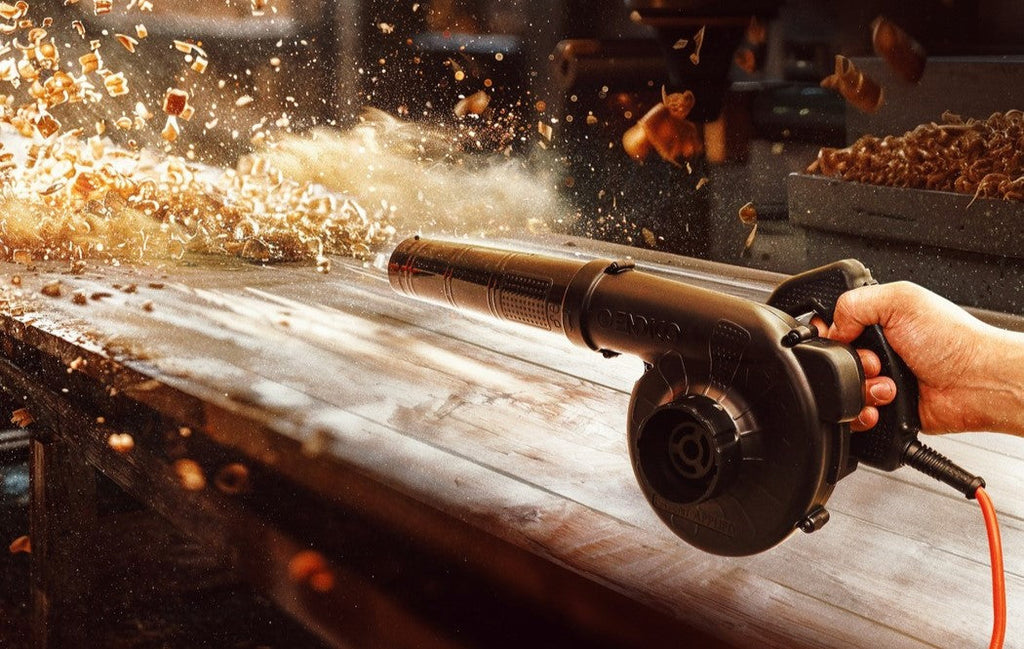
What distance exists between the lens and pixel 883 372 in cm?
82

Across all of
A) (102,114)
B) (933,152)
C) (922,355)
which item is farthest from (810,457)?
(102,114)

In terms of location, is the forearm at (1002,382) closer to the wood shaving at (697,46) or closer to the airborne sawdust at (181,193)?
the airborne sawdust at (181,193)

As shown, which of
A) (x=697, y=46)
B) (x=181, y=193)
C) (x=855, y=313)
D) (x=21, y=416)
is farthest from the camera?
(x=697, y=46)

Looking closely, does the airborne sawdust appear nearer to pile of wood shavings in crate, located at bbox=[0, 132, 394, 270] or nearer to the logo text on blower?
pile of wood shavings in crate, located at bbox=[0, 132, 394, 270]

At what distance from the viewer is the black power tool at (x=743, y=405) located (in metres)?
0.75

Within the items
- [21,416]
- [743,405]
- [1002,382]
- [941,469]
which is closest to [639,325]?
[743,405]

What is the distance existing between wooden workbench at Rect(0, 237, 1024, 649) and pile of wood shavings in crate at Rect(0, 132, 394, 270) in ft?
1.00

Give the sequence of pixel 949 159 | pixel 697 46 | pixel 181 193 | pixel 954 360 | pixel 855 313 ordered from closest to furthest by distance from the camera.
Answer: pixel 855 313
pixel 954 360
pixel 949 159
pixel 181 193
pixel 697 46

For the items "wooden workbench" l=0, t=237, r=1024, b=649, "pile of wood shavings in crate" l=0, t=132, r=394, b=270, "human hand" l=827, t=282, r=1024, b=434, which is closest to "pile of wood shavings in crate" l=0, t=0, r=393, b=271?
"pile of wood shavings in crate" l=0, t=132, r=394, b=270

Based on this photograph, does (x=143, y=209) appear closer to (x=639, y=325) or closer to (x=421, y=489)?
(x=421, y=489)

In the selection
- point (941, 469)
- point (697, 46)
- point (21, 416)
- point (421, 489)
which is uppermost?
point (697, 46)

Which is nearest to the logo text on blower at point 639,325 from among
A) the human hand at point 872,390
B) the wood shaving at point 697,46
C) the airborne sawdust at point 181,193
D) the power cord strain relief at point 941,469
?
the human hand at point 872,390

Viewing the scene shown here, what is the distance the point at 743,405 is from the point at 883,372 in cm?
14

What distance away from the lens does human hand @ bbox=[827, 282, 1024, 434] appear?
3.00 ft
